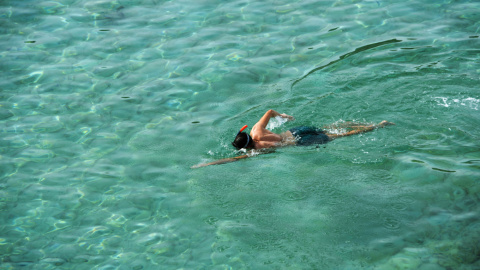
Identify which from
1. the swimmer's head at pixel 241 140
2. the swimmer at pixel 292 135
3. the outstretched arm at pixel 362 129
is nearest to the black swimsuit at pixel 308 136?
the swimmer at pixel 292 135

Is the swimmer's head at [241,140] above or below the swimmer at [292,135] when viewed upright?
above

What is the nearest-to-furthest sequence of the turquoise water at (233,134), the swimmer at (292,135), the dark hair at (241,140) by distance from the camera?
the turquoise water at (233,134), the dark hair at (241,140), the swimmer at (292,135)

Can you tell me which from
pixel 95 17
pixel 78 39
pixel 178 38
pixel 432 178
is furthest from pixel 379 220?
pixel 95 17

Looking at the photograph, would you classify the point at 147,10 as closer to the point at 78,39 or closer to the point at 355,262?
the point at 78,39

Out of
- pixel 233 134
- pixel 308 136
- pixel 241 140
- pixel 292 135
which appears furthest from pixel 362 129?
pixel 233 134

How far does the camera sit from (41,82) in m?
9.03

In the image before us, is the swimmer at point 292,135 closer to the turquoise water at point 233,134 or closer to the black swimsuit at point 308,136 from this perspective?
the black swimsuit at point 308,136

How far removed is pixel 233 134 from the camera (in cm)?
739

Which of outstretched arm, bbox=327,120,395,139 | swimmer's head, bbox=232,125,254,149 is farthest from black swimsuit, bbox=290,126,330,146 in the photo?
swimmer's head, bbox=232,125,254,149

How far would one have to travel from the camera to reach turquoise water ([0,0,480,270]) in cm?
530

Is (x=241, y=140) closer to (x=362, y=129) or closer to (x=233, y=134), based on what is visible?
(x=233, y=134)

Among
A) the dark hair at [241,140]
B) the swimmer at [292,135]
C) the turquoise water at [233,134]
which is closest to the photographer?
the turquoise water at [233,134]

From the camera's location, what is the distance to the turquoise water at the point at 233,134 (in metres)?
5.30

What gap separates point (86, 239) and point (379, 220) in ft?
12.4
